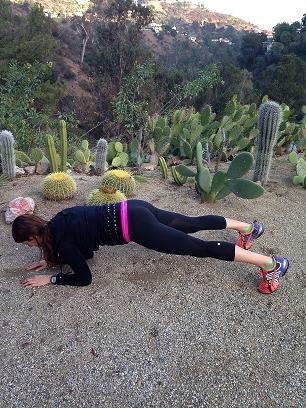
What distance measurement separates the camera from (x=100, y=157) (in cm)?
621

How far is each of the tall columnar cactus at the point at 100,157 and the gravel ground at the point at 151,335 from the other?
7.48 ft

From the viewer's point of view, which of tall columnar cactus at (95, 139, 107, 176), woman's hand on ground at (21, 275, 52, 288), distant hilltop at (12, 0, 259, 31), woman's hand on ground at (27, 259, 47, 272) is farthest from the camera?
distant hilltop at (12, 0, 259, 31)

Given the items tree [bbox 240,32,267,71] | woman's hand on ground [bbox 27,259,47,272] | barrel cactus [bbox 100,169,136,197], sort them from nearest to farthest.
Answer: woman's hand on ground [bbox 27,259,47,272]
barrel cactus [bbox 100,169,136,197]
tree [bbox 240,32,267,71]

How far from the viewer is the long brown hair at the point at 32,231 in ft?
10.2

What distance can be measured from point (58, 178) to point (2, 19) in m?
20.8

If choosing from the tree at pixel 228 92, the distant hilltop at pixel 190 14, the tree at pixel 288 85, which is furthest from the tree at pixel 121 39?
the distant hilltop at pixel 190 14

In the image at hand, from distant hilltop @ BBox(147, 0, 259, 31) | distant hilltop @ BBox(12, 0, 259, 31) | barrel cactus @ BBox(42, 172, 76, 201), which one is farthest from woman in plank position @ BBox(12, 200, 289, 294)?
distant hilltop @ BBox(147, 0, 259, 31)

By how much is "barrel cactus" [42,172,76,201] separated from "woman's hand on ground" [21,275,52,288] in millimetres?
1757

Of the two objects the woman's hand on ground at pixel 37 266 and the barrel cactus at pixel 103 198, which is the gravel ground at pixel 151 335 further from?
the barrel cactus at pixel 103 198

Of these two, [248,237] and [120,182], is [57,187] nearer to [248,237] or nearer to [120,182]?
[120,182]

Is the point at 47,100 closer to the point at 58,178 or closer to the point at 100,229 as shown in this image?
the point at 58,178

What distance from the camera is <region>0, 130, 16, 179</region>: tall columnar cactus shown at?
548cm

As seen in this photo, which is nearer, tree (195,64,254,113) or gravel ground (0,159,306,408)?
gravel ground (0,159,306,408)

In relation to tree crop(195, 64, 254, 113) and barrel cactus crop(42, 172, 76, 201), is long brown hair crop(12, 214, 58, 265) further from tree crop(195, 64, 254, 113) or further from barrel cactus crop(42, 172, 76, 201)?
tree crop(195, 64, 254, 113)
